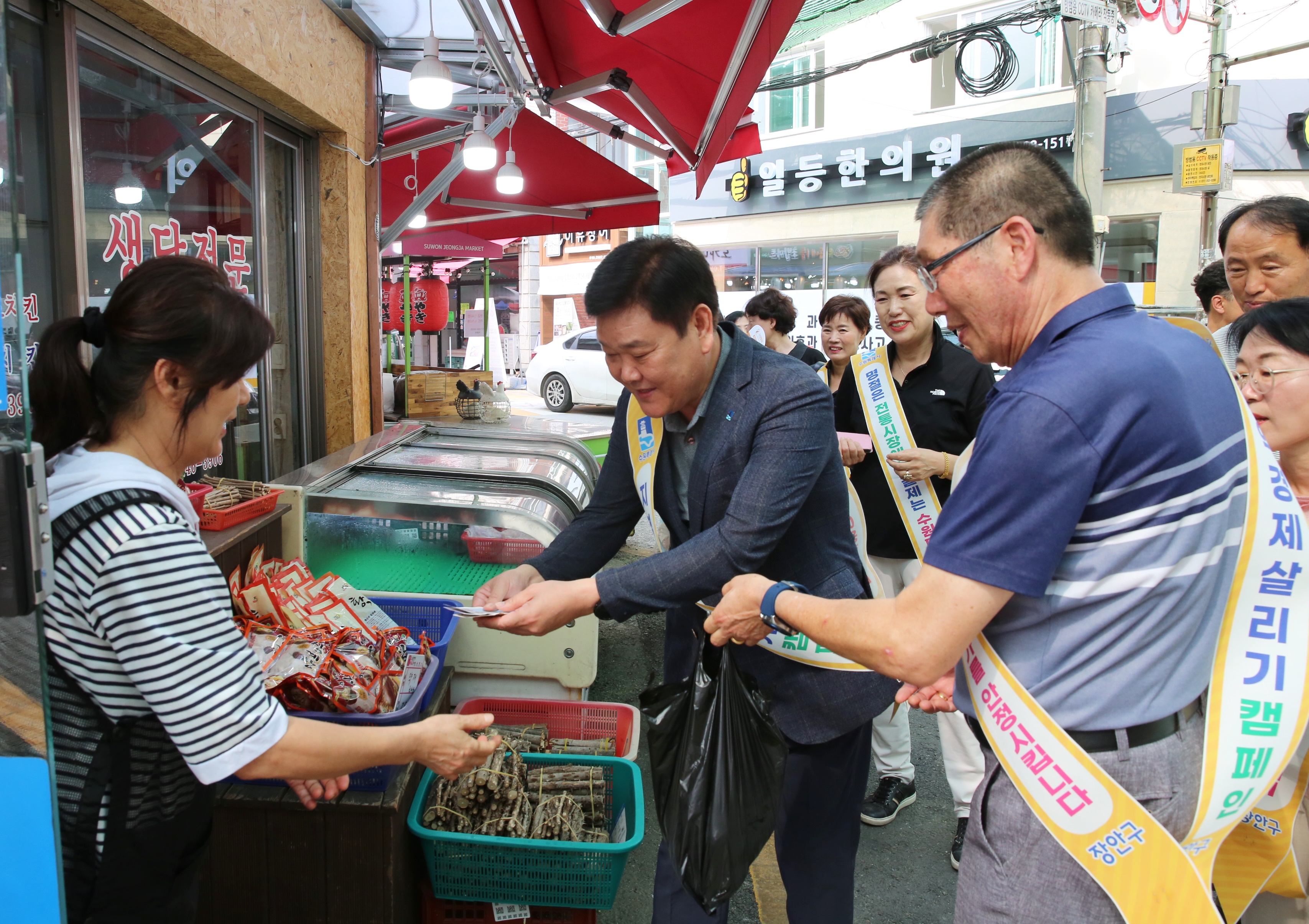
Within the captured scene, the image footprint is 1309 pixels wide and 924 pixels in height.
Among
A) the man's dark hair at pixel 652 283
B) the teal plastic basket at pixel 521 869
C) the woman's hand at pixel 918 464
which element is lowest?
the teal plastic basket at pixel 521 869

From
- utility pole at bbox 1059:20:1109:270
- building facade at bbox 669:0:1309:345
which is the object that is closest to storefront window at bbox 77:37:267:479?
building facade at bbox 669:0:1309:345

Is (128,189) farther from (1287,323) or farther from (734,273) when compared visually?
(734,273)

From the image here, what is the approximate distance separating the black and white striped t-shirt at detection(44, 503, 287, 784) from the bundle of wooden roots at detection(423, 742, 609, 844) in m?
1.22

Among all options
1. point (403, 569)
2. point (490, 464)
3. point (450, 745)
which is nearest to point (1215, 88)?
point (490, 464)

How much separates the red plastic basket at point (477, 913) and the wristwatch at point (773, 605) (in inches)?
49.4

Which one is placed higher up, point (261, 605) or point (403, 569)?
point (261, 605)

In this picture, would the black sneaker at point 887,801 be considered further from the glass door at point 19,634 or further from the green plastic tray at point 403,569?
the glass door at point 19,634

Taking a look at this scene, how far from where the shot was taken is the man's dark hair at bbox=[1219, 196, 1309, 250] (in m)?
2.88

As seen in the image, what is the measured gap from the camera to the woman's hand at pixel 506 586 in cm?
211

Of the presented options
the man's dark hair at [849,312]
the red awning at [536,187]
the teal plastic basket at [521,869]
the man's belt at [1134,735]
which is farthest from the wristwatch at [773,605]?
the red awning at [536,187]

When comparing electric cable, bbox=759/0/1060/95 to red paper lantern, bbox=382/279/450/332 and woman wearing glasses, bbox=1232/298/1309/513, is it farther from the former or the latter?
woman wearing glasses, bbox=1232/298/1309/513

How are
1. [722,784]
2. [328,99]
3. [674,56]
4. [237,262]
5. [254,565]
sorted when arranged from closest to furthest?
1. [722,784]
2. [254,565]
3. [674,56]
4. [237,262]
5. [328,99]

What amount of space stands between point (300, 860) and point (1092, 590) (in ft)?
6.66

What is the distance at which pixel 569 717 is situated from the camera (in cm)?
315
